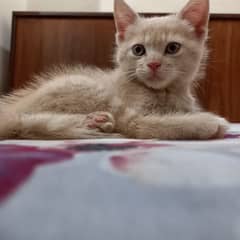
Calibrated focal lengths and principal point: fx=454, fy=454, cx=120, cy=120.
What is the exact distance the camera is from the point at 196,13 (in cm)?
122

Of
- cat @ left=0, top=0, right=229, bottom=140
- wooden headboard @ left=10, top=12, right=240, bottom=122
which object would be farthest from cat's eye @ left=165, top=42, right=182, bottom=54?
wooden headboard @ left=10, top=12, right=240, bottom=122

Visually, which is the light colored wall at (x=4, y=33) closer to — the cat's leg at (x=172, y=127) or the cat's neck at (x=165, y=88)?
the cat's neck at (x=165, y=88)

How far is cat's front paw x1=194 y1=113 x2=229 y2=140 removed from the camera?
0.93 m

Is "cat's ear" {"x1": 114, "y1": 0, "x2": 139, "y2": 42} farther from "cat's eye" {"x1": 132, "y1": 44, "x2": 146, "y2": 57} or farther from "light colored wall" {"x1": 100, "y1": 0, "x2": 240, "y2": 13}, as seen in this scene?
"light colored wall" {"x1": 100, "y1": 0, "x2": 240, "y2": 13}

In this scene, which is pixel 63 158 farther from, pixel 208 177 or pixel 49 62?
pixel 49 62

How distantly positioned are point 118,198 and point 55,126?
1.56ft

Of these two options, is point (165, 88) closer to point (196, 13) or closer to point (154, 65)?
point (154, 65)

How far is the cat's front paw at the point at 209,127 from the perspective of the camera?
93 cm

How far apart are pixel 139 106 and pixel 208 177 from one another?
634 mm

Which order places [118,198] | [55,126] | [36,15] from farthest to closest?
[36,15] < [55,126] < [118,198]

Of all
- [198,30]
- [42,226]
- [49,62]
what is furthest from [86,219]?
[49,62]

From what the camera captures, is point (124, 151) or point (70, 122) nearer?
point (124, 151)

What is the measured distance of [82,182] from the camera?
1.43ft

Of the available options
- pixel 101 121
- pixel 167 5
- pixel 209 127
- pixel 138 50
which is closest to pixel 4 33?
pixel 167 5
